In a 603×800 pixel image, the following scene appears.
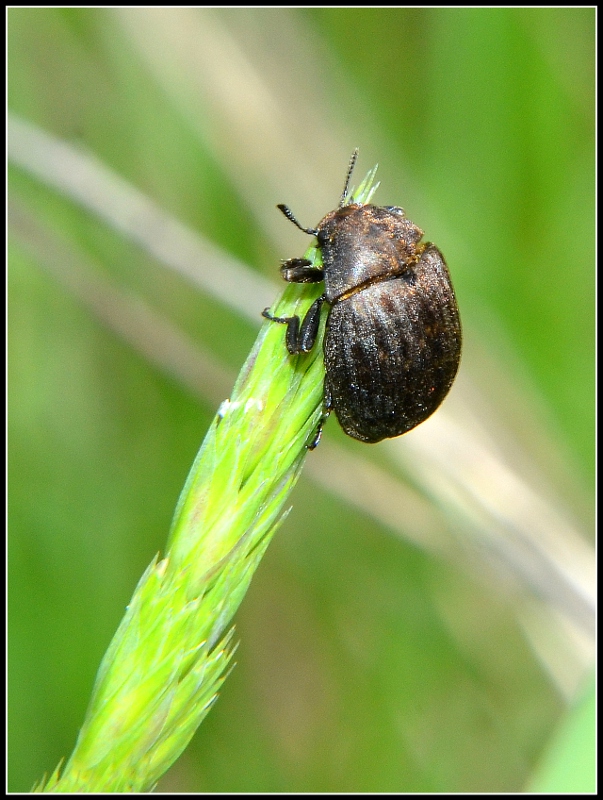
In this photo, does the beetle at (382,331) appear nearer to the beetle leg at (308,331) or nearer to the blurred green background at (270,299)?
the beetle leg at (308,331)

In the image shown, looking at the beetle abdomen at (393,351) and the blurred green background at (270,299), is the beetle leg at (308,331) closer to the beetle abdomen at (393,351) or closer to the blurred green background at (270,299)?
the beetle abdomen at (393,351)

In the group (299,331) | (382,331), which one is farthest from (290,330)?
(382,331)

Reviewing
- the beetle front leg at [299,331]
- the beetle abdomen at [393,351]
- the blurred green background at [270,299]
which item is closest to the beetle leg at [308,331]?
the beetle front leg at [299,331]

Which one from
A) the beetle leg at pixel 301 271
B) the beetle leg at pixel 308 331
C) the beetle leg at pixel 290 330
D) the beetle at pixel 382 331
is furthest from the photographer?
the beetle leg at pixel 301 271

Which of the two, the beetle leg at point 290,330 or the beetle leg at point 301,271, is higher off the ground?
the beetle leg at point 301,271

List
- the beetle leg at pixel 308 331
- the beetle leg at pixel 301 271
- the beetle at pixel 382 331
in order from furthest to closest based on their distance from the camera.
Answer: the beetle leg at pixel 301 271 < the beetle at pixel 382 331 < the beetle leg at pixel 308 331

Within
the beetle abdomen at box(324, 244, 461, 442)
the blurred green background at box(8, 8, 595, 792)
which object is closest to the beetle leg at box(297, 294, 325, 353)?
the beetle abdomen at box(324, 244, 461, 442)

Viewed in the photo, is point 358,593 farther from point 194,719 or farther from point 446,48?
point 446,48

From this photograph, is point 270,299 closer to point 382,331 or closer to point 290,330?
point 382,331

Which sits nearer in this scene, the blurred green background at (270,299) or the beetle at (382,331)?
the beetle at (382,331)

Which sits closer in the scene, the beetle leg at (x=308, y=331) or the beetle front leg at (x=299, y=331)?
the beetle front leg at (x=299, y=331)
